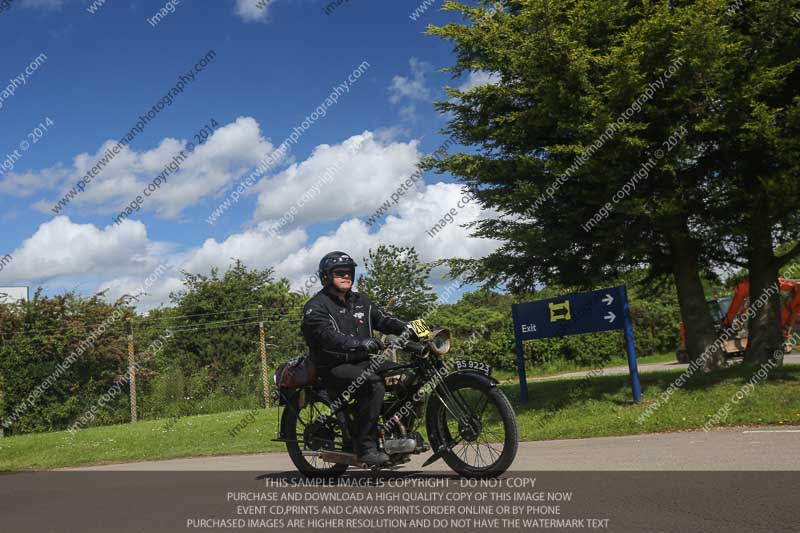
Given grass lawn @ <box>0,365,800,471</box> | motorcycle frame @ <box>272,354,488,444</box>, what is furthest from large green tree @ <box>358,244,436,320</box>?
motorcycle frame @ <box>272,354,488,444</box>

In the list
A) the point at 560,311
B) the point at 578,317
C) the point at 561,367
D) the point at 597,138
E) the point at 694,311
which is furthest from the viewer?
the point at 561,367

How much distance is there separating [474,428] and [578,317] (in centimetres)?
704

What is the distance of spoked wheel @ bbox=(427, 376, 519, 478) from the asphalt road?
70cm

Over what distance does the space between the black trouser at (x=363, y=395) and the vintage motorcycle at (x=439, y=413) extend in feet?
0.34

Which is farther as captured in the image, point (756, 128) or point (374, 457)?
point (756, 128)

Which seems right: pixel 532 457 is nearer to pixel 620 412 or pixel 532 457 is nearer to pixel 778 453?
pixel 778 453

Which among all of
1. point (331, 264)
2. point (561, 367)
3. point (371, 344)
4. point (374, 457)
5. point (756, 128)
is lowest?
point (561, 367)

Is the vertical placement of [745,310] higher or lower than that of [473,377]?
higher

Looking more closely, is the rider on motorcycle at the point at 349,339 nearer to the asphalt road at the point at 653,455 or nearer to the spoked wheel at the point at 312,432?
the spoked wheel at the point at 312,432

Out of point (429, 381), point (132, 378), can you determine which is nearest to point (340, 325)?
point (429, 381)

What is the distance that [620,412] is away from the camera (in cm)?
1092

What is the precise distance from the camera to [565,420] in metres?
11.0

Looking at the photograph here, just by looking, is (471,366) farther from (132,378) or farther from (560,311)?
(132,378)

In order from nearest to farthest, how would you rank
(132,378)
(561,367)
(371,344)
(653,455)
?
(371,344), (653,455), (132,378), (561,367)
